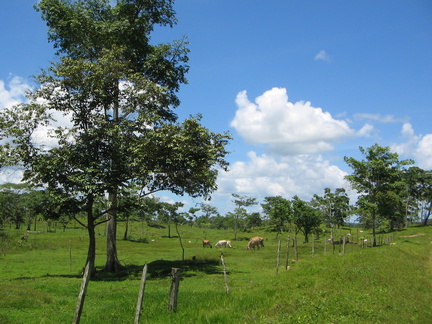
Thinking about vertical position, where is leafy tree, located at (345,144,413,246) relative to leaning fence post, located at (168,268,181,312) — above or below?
above

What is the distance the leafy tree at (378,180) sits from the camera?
4991 centimetres

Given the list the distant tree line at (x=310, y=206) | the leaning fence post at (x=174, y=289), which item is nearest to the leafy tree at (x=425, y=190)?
the distant tree line at (x=310, y=206)

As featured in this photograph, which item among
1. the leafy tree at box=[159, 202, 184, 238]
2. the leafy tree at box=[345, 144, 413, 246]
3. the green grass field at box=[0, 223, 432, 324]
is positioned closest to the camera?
the green grass field at box=[0, 223, 432, 324]

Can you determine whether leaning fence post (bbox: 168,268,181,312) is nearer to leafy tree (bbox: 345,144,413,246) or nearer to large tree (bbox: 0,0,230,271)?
large tree (bbox: 0,0,230,271)

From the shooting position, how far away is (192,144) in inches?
1011

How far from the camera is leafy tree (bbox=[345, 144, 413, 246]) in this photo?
49.9 meters

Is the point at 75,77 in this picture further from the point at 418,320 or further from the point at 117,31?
the point at 418,320

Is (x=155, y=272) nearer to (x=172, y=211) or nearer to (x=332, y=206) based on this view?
(x=172, y=211)

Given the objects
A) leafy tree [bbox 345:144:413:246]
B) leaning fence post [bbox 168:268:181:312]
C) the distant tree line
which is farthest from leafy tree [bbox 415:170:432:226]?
leaning fence post [bbox 168:268:181:312]

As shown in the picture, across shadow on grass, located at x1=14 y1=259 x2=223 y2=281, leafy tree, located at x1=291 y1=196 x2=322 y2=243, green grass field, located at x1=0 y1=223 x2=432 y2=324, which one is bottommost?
shadow on grass, located at x1=14 y1=259 x2=223 y2=281

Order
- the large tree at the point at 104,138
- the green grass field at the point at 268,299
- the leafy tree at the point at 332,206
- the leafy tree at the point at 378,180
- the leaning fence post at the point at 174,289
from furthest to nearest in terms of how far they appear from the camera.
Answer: the leafy tree at the point at 332,206 → the leafy tree at the point at 378,180 → the large tree at the point at 104,138 → the leaning fence post at the point at 174,289 → the green grass field at the point at 268,299

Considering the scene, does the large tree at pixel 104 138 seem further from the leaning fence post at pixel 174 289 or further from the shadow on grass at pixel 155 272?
the leaning fence post at pixel 174 289

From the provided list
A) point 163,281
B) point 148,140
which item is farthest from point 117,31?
point 163,281

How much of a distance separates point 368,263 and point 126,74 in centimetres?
2173
